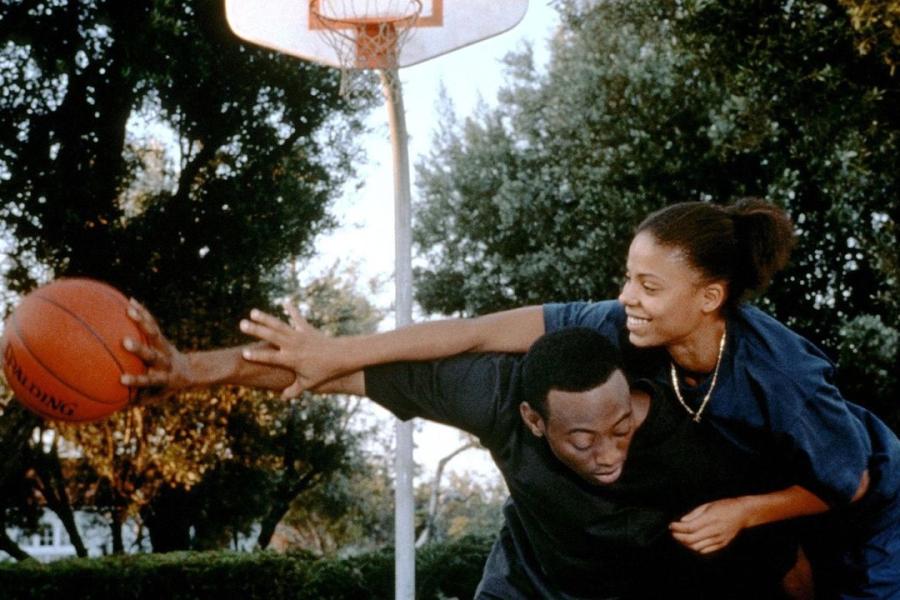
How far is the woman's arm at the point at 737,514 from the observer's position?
352 cm

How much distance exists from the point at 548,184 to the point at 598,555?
13.0 meters

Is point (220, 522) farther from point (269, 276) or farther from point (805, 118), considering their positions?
point (805, 118)

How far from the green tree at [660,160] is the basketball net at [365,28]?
12.3 ft

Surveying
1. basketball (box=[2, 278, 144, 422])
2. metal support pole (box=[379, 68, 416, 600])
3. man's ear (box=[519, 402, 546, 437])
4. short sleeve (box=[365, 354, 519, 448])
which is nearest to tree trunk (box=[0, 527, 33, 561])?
metal support pole (box=[379, 68, 416, 600])

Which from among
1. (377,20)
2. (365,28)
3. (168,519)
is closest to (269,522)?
(168,519)

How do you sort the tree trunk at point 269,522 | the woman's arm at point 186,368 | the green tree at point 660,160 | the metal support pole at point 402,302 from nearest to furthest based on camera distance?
the woman's arm at point 186,368, the metal support pole at point 402,302, the green tree at point 660,160, the tree trunk at point 269,522

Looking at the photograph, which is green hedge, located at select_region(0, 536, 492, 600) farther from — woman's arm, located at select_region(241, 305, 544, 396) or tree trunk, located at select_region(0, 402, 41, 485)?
woman's arm, located at select_region(241, 305, 544, 396)

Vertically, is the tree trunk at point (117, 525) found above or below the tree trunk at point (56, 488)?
below

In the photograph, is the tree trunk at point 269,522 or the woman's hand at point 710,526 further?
the tree trunk at point 269,522

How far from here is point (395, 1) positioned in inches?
291

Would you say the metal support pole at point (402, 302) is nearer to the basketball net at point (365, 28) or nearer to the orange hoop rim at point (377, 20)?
the basketball net at point (365, 28)

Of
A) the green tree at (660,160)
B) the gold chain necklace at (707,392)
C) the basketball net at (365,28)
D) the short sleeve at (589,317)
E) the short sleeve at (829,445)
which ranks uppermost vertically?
the green tree at (660,160)

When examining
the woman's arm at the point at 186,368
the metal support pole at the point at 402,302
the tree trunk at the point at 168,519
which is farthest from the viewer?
the tree trunk at the point at 168,519

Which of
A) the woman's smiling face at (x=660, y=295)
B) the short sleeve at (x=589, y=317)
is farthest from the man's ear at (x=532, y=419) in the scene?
the woman's smiling face at (x=660, y=295)
